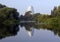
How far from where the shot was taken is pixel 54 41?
14656 millimetres

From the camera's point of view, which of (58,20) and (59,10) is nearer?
(58,20)

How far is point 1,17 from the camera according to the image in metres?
37.9

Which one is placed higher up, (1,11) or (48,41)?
(1,11)

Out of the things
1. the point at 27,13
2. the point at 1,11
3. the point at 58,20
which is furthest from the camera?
the point at 27,13

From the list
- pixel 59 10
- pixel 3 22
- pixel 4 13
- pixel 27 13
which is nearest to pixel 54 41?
pixel 59 10

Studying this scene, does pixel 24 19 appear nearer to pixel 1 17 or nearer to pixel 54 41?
pixel 1 17

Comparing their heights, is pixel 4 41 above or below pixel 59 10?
below

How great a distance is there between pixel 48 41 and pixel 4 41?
9.66 ft

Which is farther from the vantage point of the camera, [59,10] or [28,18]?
[28,18]

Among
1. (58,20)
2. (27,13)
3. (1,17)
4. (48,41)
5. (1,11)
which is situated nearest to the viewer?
(48,41)

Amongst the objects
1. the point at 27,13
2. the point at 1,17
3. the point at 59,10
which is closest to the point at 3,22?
the point at 1,17

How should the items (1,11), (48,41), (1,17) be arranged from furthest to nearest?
1. (1,11)
2. (1,17)
3. (48,41)

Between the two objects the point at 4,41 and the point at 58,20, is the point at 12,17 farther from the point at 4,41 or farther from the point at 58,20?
the point at 4,41

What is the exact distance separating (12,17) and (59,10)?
10.2m
